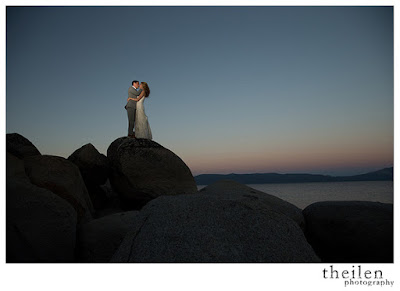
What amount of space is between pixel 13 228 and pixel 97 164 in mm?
3455

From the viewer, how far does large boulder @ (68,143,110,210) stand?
6.82m

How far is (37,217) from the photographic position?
3.77m

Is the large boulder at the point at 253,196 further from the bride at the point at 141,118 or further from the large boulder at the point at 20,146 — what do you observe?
the large boulder at the point at 20,146

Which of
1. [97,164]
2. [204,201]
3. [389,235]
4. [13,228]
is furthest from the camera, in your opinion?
[97,164]

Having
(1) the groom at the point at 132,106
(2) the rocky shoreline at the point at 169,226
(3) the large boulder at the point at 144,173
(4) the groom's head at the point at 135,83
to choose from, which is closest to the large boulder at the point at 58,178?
(2) the rocky shoreline at the point at 169,226

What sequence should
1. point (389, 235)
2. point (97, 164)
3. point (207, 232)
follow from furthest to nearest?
point (97, 164) → point (389, 235) → point (207, 232)

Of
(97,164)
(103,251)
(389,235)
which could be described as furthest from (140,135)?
(389,235)

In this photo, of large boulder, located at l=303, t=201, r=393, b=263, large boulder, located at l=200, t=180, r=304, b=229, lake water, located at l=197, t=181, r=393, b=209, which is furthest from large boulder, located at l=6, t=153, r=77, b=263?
lake water, located at l=197, t=181, r=393, b=209

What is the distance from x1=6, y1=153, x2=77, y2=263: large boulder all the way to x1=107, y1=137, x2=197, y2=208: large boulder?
7.92ft

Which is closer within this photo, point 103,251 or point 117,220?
point 103,251

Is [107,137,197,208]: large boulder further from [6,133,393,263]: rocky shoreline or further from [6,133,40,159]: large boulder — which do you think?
[6,133,40,159]: large boulder
